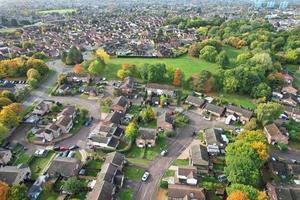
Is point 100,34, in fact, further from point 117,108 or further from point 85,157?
point 85,157

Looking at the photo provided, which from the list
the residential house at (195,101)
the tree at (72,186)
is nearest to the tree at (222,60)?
the residential house at (195,101)

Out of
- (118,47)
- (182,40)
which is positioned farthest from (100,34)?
(182,40)

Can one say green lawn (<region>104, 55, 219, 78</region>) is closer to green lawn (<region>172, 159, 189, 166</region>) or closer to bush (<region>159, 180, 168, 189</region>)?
green lawn (<region>172, 159, 189, 166</region>)

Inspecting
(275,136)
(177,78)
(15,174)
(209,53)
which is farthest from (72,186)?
(209,53)

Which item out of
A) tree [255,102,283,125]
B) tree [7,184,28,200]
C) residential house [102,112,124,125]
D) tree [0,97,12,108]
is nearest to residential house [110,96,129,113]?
residential house [102,112,124,125]

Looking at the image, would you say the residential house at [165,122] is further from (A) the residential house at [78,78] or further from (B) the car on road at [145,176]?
(A) the residential house at [78,78]

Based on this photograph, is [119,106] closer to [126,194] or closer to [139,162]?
[139,162]
